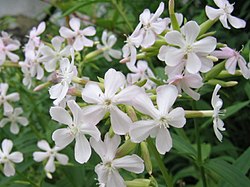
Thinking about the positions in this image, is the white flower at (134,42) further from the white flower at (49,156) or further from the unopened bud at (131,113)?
the white flower at (49,156)

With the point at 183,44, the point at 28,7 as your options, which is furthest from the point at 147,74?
the point at 28,7

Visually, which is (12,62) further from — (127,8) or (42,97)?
(127,8)

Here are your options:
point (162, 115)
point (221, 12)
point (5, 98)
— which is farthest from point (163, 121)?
point (5, 98)

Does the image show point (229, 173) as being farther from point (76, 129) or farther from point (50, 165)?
point (50, 165)

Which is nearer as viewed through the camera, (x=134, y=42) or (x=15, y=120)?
(x=134, y=42)

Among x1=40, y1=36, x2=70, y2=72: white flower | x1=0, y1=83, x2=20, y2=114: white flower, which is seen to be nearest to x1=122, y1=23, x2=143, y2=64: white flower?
x1=40, y1=36, x2=70, y2=72: white flower

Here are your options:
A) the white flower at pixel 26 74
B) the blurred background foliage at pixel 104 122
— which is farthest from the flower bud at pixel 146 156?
the white flower at pixel 26 74
